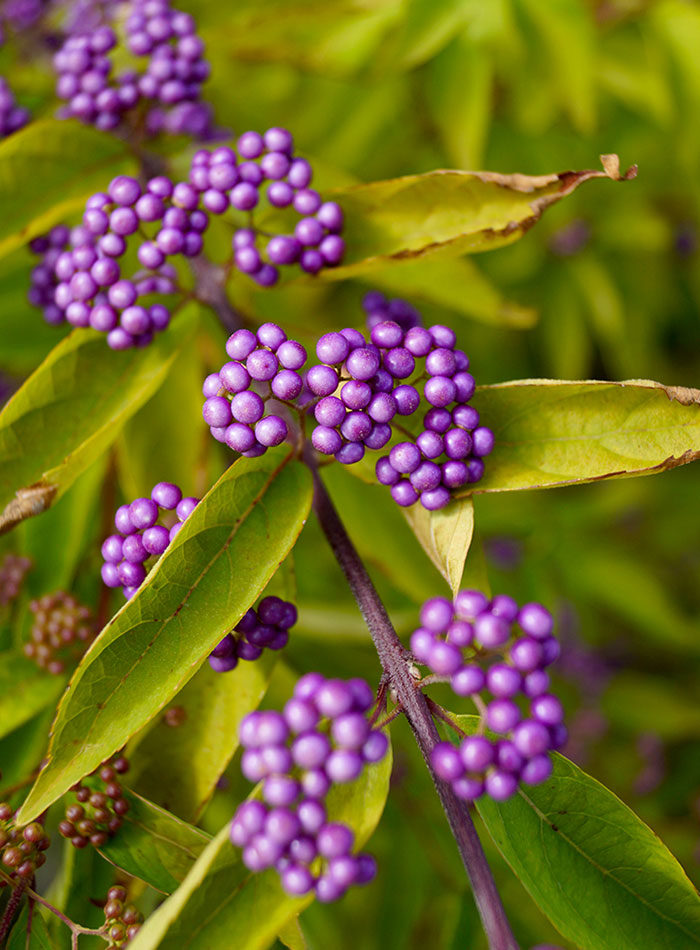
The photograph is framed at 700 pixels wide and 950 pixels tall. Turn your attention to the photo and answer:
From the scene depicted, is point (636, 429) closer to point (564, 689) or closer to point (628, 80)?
point (628, 80)

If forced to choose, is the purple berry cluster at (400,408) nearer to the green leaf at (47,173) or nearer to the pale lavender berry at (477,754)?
the pale lavender berry at (477,754)

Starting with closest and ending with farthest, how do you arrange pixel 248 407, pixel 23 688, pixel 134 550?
pixel 248 407 < pixel 134 550 < pixel 23 688

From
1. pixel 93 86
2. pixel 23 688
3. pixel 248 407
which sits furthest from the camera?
pixel 93 86

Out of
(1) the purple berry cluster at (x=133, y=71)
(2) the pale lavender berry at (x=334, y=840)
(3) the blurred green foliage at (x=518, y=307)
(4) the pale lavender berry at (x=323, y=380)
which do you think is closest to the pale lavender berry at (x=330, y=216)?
(3) the blurred green foliage at (x=518, y=307)

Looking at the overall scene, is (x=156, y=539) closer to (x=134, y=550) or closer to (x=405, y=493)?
(x=134, y=550)

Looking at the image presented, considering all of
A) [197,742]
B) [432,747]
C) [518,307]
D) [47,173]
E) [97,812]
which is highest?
[47,173]

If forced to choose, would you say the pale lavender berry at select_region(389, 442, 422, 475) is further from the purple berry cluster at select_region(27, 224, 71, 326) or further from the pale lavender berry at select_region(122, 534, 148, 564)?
the purple berry cluster at select_region(27, 224, 71, 326)

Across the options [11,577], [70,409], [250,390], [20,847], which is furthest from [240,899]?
[11,577]
